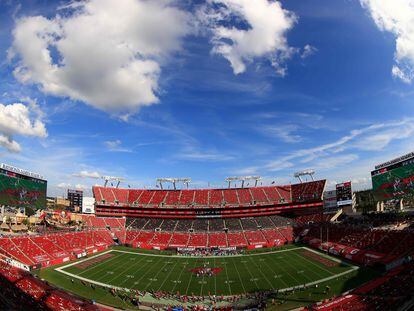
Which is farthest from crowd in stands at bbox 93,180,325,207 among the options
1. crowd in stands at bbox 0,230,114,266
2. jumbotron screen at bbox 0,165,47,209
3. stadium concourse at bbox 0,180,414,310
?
jumbotron screen at bbox 0,165,47,209

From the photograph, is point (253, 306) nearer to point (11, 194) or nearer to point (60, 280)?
point (60, 280)

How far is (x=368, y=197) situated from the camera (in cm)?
9394

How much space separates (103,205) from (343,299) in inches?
3065

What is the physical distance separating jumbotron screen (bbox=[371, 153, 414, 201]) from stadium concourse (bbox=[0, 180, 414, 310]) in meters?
6.45

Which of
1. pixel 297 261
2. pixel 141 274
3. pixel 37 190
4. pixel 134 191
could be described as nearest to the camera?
pixel 141 274

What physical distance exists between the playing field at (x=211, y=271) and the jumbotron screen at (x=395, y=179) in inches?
650

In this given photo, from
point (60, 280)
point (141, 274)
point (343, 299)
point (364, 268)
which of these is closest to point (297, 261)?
point (364, 268)

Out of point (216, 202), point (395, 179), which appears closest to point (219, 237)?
point (216, 202)

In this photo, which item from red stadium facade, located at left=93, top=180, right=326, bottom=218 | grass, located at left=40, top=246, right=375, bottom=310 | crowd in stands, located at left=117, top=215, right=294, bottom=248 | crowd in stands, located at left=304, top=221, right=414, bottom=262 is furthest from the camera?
red stadium facade, located at left=93, top=180, right=326, bottom=218

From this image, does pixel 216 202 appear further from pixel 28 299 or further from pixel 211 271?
pixel 28 299

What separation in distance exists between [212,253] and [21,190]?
4307 cm

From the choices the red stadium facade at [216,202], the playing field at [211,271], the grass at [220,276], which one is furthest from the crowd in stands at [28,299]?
the red stadium facade at [216,202]

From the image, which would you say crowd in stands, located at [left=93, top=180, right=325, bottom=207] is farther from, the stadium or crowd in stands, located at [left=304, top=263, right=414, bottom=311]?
crowd in stands, located at [left=304, top=263, right=414, bottom=311]

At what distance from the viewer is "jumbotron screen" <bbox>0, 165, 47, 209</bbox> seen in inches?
2356
